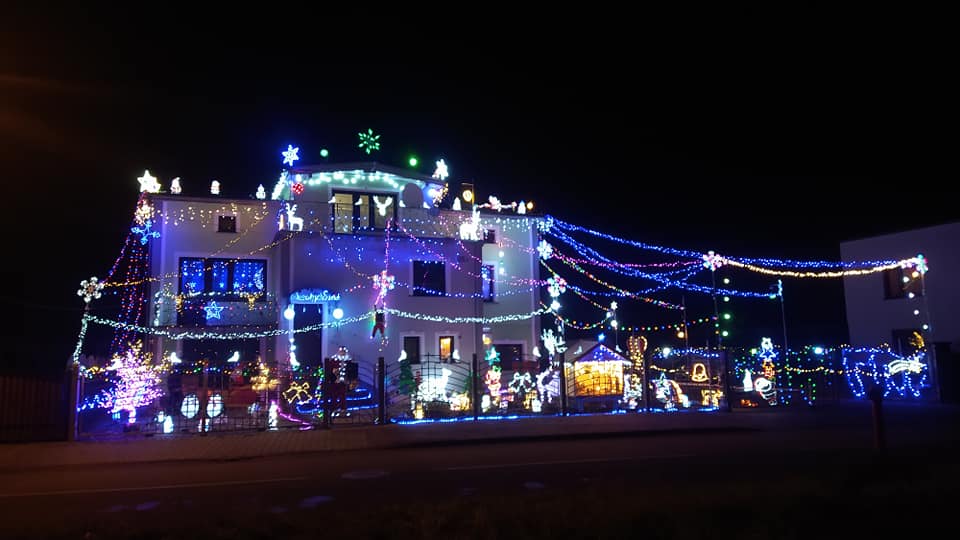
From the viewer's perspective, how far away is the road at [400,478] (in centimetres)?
710

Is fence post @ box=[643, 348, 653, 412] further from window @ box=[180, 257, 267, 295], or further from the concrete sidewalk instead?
window @ box=[180, 257, 267, 295]

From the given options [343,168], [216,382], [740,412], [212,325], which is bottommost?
[740,412]

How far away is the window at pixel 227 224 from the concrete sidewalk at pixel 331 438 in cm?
1135

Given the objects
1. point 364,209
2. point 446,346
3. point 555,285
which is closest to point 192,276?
point 364,209

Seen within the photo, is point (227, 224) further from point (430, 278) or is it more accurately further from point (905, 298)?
point (905, 298)

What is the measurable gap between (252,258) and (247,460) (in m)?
14.0

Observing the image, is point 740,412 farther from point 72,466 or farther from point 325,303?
point 72,466

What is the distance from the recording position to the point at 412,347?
25.1 m

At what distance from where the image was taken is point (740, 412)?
19359 millimetres

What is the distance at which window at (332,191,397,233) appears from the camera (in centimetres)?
2548

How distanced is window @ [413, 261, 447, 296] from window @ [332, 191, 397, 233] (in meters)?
2.23

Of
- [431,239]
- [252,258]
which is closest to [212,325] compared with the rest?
[252,258]

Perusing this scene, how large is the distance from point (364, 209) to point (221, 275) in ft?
19.4

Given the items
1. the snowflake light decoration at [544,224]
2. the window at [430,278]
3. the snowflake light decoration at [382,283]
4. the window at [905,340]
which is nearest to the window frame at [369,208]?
the window at [430,278]
